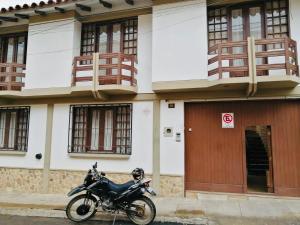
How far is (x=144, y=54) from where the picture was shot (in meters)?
8.37

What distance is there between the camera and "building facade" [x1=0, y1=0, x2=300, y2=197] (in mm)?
7254

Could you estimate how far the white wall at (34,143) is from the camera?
8791mm

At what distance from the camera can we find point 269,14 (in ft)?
24.9

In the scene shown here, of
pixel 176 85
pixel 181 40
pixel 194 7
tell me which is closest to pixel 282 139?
pixel 176 85

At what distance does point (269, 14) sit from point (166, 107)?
416 centimetres

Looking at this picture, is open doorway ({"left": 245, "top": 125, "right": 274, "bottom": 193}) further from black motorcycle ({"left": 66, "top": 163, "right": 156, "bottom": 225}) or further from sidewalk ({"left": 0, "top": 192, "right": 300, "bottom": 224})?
black motorcycle ({"left": 66, "top": 163, "right": 156, "bottom": 225})

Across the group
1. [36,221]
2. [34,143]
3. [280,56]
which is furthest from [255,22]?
[34,143]

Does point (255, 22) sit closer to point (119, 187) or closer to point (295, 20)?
point (295, 20)

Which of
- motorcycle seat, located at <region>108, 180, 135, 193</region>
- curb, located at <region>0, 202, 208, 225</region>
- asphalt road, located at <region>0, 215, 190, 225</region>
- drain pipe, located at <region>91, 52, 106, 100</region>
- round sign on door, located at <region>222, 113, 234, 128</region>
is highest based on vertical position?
drain pipe, located at <region>91, 52, 106, 100</region>

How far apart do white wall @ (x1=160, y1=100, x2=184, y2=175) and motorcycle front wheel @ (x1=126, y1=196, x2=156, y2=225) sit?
203 cm

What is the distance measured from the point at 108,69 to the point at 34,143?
369 cm

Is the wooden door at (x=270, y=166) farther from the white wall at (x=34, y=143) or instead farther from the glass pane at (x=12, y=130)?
the glass pane at (x=12, y=130)

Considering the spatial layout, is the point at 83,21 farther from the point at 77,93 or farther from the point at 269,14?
the point at 269,14

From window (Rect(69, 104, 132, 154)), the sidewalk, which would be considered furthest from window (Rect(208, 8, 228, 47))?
the sidewalk
